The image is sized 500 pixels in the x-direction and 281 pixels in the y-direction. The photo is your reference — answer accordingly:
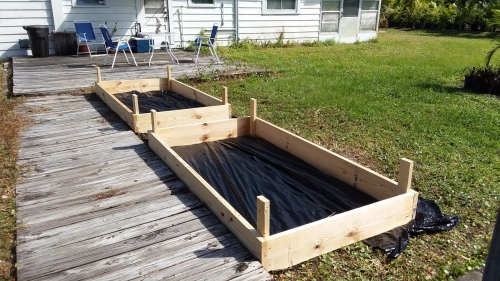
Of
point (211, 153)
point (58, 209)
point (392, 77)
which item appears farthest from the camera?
point (392, 77)

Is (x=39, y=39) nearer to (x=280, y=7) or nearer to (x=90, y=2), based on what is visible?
(x=90, y=2)

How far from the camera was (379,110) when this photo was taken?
6.02 metres

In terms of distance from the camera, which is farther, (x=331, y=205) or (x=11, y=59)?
(x=11, y=59)

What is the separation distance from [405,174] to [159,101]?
14.4 feet

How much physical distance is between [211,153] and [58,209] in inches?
64.6

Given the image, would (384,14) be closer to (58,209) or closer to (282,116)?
(282,116)

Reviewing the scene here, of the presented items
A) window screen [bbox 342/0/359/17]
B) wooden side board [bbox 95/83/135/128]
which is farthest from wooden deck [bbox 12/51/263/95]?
window screen [bbox 342/0/359/17]

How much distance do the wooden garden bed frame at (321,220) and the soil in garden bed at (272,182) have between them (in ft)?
0.36

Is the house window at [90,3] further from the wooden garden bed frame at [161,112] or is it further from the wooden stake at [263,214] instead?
the wooden stake at [263,214]

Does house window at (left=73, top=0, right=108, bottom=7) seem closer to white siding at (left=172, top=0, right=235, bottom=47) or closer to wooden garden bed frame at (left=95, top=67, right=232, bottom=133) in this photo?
white siding at (left=172, top=0, right=235, bottom=47)

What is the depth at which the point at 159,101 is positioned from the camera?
6391 millimetres

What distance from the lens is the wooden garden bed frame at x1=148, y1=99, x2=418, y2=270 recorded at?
96.8 inches

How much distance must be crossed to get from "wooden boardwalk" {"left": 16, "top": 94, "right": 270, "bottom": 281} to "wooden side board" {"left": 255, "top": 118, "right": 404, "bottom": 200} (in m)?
1.25

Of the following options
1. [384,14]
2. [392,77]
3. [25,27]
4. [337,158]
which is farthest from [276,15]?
[384,14]
